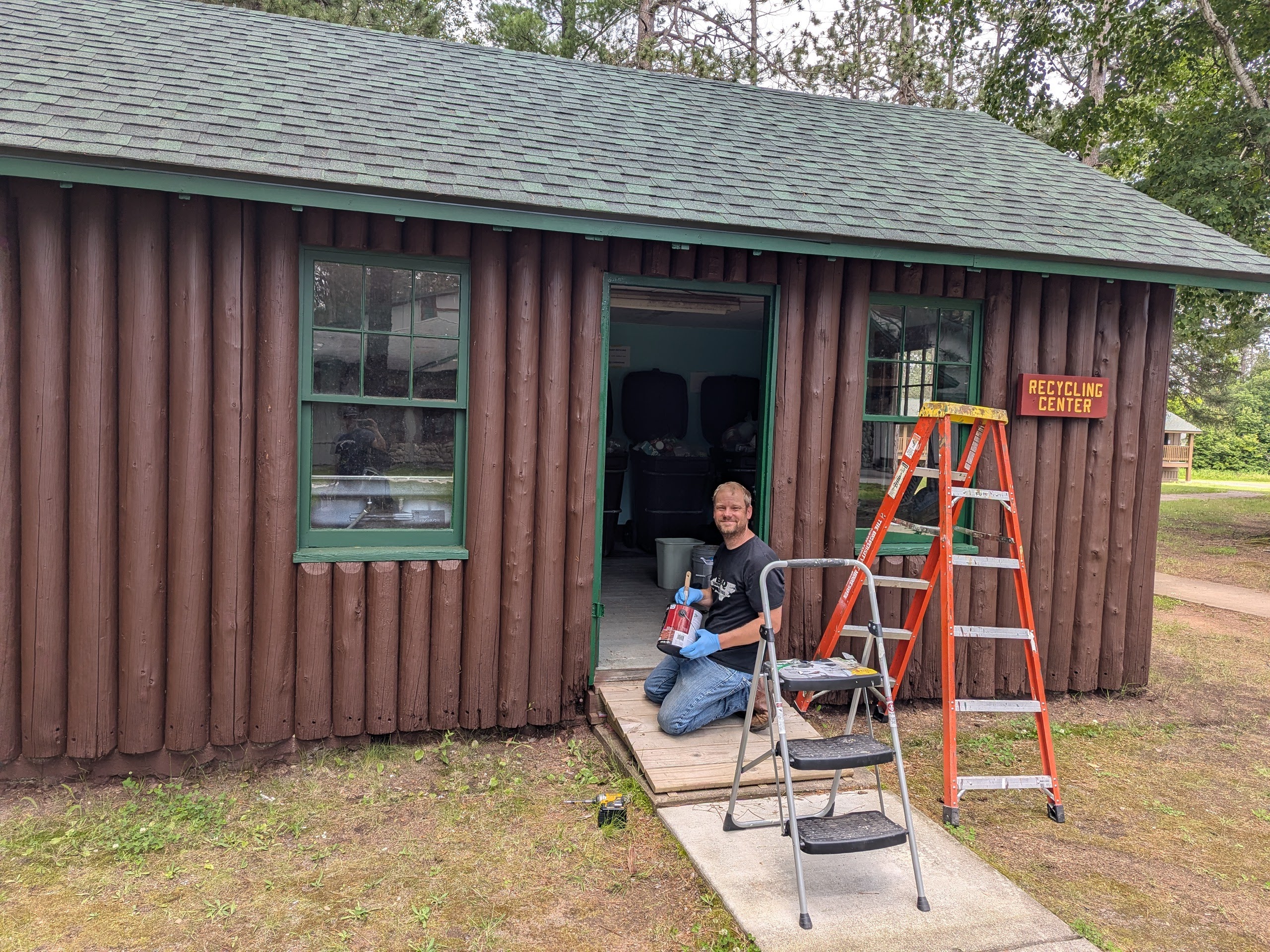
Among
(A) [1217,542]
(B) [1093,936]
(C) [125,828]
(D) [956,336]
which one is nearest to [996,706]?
(B) [1093,936]

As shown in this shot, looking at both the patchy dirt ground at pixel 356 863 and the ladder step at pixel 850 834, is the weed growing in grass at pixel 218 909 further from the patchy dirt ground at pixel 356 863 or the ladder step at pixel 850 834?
the ladder step at pixel 850 834

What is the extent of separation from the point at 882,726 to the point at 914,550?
1.20 m

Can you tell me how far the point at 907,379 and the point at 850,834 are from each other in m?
3.36

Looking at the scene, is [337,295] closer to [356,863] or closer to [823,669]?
[356,863]

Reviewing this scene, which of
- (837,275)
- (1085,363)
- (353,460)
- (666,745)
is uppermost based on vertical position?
(837,275)

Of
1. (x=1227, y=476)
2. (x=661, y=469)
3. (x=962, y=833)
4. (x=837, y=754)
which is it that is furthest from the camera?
(x=1227, y=476)

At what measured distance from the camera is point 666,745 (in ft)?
14.6

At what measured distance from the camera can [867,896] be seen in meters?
3.40

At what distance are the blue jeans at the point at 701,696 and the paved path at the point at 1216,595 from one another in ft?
25.0

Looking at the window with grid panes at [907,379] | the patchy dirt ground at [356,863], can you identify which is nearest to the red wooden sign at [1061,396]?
the window with grid panes at [907,379]

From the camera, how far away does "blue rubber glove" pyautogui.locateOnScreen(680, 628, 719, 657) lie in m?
4.24

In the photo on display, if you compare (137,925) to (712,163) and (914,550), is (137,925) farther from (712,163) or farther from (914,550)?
(712,163)

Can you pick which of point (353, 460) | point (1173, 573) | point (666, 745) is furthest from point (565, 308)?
point (1173, 573)

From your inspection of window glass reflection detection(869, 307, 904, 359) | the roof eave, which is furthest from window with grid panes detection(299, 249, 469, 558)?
window glass reflection detection(869, 307, 904, 359)
